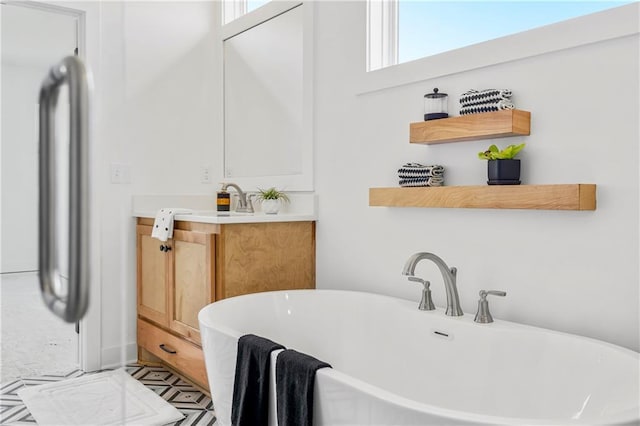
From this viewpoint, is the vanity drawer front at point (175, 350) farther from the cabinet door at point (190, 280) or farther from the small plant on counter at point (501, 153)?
the small plant on counter at point (501, 153)

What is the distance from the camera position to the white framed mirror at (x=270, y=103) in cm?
312

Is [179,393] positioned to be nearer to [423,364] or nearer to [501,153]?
[423,364]

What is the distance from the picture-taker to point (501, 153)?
2.03m

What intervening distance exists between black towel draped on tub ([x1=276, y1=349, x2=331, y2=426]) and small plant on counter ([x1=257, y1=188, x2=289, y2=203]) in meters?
1.45

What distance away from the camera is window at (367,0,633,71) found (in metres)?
2.10

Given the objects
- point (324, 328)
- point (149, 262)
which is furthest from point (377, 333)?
point (149, 262)

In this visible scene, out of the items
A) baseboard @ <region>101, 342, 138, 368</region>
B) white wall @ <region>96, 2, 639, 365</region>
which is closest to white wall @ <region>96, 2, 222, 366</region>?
white wall @ <region>96, 2, 639, 365</region>

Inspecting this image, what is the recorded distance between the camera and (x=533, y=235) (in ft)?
6.78

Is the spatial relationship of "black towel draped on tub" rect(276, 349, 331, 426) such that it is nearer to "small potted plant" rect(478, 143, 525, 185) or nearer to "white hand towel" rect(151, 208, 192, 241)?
"small potted plant" rect(478, 143, 525, 185)

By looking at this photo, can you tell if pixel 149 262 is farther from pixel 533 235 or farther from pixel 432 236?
pixel 533 235

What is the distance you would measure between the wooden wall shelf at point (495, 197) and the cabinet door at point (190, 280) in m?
0.88

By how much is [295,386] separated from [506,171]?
1066 millimetres

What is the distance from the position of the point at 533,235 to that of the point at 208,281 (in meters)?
1.50

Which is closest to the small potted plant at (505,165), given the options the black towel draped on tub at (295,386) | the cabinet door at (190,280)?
the black towel draped on tub at (295,386)
